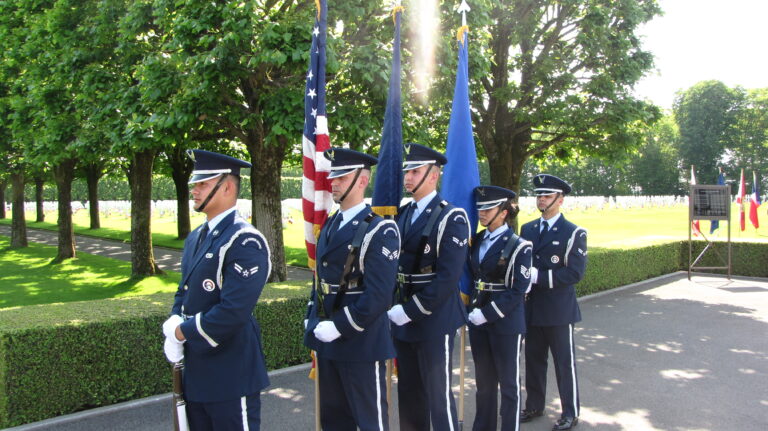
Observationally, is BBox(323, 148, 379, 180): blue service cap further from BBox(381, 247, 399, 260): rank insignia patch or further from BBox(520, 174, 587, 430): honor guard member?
BBox(520, 174, 587, 430): honor guard member

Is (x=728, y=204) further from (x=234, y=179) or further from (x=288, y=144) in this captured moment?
(x=234, y=179)

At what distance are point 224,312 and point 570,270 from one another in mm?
3527

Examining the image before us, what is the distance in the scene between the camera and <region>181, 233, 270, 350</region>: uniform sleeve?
10.4 feet

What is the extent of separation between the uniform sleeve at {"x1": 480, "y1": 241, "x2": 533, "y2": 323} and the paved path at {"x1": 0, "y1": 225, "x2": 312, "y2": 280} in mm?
9778

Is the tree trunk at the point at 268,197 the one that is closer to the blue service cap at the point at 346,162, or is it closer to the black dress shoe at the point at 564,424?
the black dress shoe at the point at 564,424

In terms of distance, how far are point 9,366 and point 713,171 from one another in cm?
8385

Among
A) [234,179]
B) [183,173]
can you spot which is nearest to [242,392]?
[234,179]

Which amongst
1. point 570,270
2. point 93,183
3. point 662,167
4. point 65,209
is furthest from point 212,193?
point 662,167

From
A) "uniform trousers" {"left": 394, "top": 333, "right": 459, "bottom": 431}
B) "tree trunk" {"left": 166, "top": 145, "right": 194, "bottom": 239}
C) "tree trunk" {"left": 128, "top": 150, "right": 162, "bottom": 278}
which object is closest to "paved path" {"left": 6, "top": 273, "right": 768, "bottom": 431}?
"uniform trousers" {"left": 394, "top": 333, "right": 459, "bottom": 431}

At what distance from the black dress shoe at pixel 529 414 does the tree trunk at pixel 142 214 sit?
10.9 m

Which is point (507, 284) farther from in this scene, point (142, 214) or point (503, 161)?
point (142, 214)

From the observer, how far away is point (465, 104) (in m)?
6.00

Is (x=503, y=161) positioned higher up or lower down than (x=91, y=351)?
higher up

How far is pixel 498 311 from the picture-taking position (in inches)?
182
